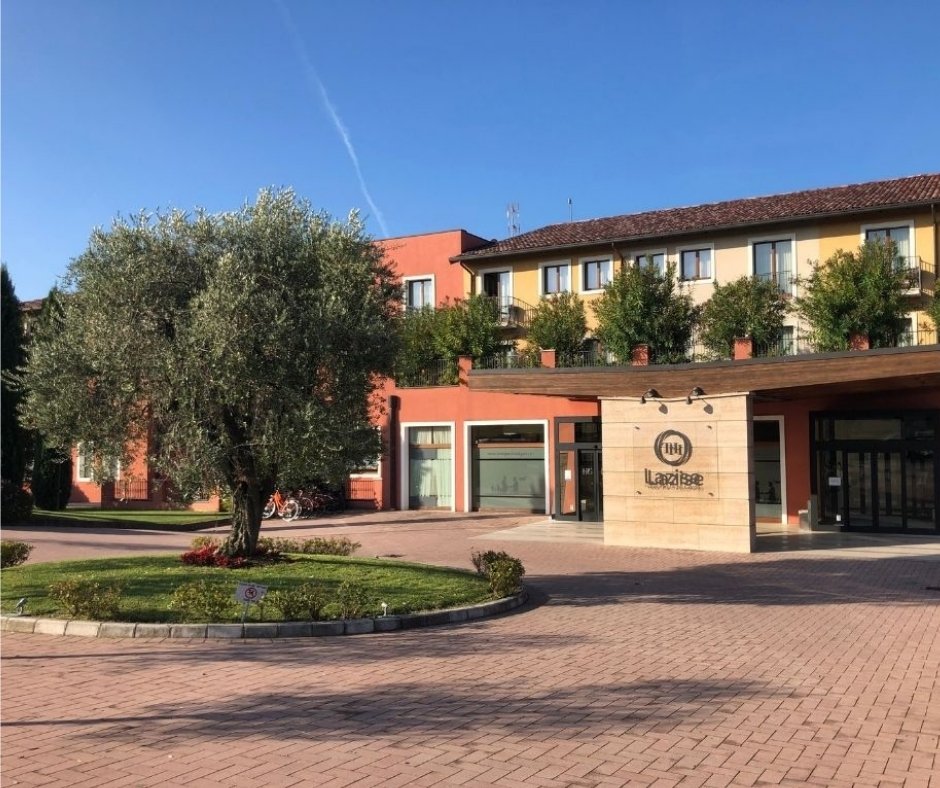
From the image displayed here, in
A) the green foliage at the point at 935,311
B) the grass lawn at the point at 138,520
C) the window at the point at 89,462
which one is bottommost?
the grass lawn at the point at 138,520

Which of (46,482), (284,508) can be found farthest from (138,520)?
(46,482)

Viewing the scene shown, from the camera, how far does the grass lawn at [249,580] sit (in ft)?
33.7

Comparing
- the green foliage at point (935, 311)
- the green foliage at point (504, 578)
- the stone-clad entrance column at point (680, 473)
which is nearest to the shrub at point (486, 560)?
the green foliage at point (504, 578)

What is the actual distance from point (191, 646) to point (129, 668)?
1.08 m

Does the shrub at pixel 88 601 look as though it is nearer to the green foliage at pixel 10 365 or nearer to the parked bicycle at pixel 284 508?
the parked bicycle at pixel 284 508

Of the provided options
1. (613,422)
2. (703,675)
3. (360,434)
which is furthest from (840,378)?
(703,675)

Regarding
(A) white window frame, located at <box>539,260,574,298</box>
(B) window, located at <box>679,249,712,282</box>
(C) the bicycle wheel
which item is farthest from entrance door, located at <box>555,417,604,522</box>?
(C) the bicycle wheel

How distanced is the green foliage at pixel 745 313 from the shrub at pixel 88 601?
23372 millimetres

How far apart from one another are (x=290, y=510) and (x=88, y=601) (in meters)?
21.2

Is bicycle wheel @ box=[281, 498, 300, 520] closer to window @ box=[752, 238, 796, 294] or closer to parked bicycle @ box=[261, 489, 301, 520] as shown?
parked bicycle @ box=[261, 489, 301, 520]

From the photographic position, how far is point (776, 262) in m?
29.6

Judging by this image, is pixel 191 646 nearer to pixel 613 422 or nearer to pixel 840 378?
pixel 613 422

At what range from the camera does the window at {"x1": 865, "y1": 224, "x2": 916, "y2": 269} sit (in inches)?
1070

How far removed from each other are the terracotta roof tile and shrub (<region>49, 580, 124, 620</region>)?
83.7ft
